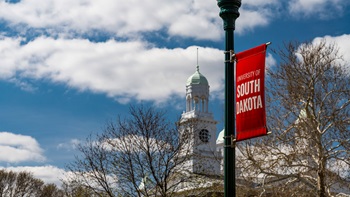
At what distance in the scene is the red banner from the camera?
9.91 metres

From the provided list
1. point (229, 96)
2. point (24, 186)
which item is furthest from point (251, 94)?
point (24, 186)

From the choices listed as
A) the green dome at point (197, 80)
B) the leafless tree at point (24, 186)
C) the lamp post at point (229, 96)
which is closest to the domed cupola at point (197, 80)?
the green dome at point (197, 80)

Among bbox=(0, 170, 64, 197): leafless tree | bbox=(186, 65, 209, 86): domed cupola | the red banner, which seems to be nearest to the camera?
the red banner

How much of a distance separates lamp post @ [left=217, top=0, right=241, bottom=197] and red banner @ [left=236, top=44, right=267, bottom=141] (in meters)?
0.13

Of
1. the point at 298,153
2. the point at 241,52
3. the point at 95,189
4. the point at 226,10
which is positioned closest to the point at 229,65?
the point at 241,52

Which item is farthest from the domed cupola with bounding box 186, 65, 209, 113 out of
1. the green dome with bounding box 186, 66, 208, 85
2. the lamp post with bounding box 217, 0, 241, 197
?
the lamp post with bounding box 217, 0, 241, 197

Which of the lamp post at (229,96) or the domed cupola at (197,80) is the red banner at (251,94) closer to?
the lamp post at (229,96)

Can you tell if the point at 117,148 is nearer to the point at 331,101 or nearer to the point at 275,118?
the point at 275,118

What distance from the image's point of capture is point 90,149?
3509 cm

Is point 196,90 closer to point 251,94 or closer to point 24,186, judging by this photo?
point 24,186

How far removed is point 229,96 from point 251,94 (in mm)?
412

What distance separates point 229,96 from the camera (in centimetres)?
1024

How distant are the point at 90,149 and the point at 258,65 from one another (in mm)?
26126

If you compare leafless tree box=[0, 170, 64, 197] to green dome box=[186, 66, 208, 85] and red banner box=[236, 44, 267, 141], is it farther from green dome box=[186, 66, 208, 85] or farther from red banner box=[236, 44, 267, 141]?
red banner box=[236, 44, 267, 141]
